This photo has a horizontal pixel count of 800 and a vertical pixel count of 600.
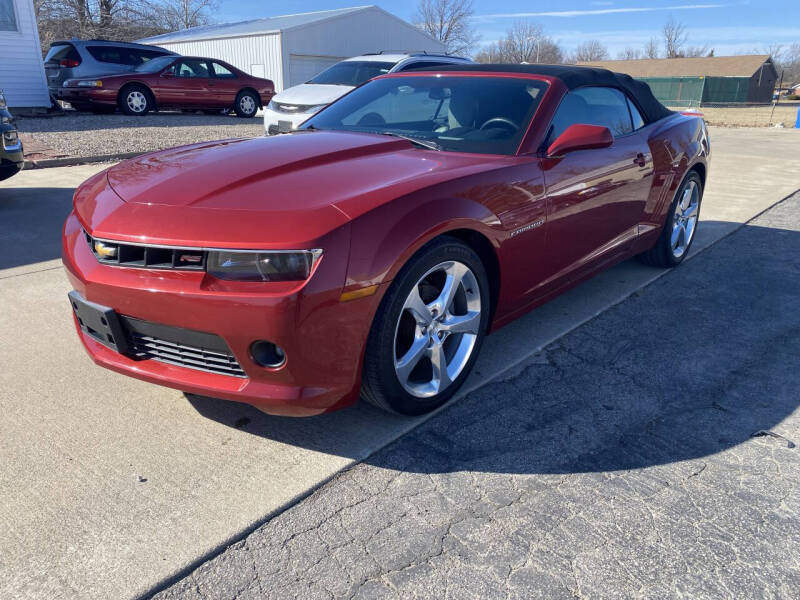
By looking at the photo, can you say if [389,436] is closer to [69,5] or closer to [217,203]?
[217,203]

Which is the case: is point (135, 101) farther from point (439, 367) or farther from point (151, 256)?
point (439, 367)

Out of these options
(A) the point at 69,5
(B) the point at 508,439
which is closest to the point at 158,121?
(B) the point at 508,439

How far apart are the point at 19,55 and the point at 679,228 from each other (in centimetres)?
1425

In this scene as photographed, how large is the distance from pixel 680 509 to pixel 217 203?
6.54 feet

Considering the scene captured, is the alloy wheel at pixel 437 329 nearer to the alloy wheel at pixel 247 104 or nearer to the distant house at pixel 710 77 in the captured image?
the alloy wheel at pixel 247 104

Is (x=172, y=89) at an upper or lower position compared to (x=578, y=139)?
Result: lower

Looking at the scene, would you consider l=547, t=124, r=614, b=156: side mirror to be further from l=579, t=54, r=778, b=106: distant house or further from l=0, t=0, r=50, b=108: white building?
l=579, t=54, r=778, b=106: distant house

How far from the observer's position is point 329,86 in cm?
1003

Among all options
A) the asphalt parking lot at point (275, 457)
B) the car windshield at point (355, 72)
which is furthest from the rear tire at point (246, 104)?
the asphalt parking lot at point (275, 457)

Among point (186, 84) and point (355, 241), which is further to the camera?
point (186, 84)

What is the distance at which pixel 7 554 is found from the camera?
196 cm

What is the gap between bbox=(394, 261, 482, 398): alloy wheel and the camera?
2621mm

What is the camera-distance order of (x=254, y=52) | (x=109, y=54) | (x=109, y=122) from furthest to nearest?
(x=254, y=52) → (x=109, y=54) → (x=109, y=122)

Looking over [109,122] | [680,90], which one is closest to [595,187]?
[109,122]
